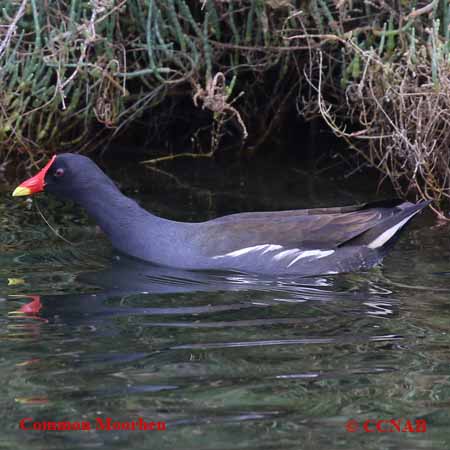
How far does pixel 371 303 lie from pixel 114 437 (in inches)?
74.1

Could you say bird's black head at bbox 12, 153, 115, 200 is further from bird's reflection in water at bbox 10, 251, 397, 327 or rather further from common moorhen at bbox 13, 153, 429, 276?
bird's reflection in water at bbox 10, 251, 397, 327

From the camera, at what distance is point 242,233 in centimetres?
571

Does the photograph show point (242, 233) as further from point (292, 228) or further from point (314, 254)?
point (314, 254)

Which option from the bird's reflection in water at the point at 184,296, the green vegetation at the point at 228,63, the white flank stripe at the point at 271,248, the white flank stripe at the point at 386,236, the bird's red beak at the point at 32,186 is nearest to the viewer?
the bird's reflection in water at the point at 184,296

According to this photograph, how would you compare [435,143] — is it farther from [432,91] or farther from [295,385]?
[295,385]

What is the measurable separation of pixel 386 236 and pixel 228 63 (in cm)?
253

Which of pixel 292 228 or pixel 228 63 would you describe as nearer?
pixel 292 228

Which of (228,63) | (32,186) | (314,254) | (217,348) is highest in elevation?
(228,63)

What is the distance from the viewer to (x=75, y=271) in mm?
5582

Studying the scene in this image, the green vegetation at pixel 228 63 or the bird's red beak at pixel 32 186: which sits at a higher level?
the green vegetation at pixel 228 63

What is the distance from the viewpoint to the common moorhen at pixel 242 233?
565 centimetres

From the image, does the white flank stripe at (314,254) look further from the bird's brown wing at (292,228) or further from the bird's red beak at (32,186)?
the bird's red beak at (32,186)

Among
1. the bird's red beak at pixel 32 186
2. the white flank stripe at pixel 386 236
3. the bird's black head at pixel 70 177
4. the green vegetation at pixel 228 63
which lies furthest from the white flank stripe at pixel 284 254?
the bird's red beak at pixel 32 186

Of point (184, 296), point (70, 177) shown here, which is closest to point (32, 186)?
point (70, 177)
